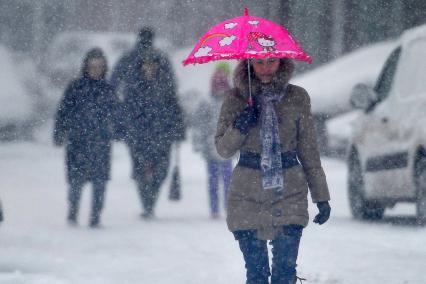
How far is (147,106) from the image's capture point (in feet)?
36.3

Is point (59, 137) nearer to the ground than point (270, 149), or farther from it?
farther from it

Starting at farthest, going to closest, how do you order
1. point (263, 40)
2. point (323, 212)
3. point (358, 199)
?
point (358, 199)
point (263, 40)
point (323, 212)

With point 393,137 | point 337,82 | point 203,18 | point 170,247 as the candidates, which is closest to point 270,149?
point 170,247

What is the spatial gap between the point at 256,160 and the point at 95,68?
225 inches

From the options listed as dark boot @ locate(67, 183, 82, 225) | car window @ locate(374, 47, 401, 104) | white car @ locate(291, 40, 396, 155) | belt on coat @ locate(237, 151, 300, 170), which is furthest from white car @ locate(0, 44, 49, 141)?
belt on coat @ locate(237, 151, 300, 170)

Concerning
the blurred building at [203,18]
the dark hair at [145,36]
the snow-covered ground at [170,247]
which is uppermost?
the blurred building at [203,18]

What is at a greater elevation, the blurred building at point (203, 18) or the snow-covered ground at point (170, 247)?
the blurred building at point (203, 18)

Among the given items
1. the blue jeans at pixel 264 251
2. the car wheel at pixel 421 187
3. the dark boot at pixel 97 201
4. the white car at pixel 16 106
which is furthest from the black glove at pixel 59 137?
the white car at pixel 16 106

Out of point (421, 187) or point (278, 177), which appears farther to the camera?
point (421, 187)

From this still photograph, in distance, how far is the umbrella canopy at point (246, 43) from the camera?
4926mm

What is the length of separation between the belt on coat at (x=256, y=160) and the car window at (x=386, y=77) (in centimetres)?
543

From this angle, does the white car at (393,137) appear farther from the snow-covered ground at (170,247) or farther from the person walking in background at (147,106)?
the person walking in background at (147,106)

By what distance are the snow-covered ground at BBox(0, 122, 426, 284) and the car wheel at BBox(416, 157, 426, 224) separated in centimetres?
15

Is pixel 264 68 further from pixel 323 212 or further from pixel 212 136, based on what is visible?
pixel 212 136
